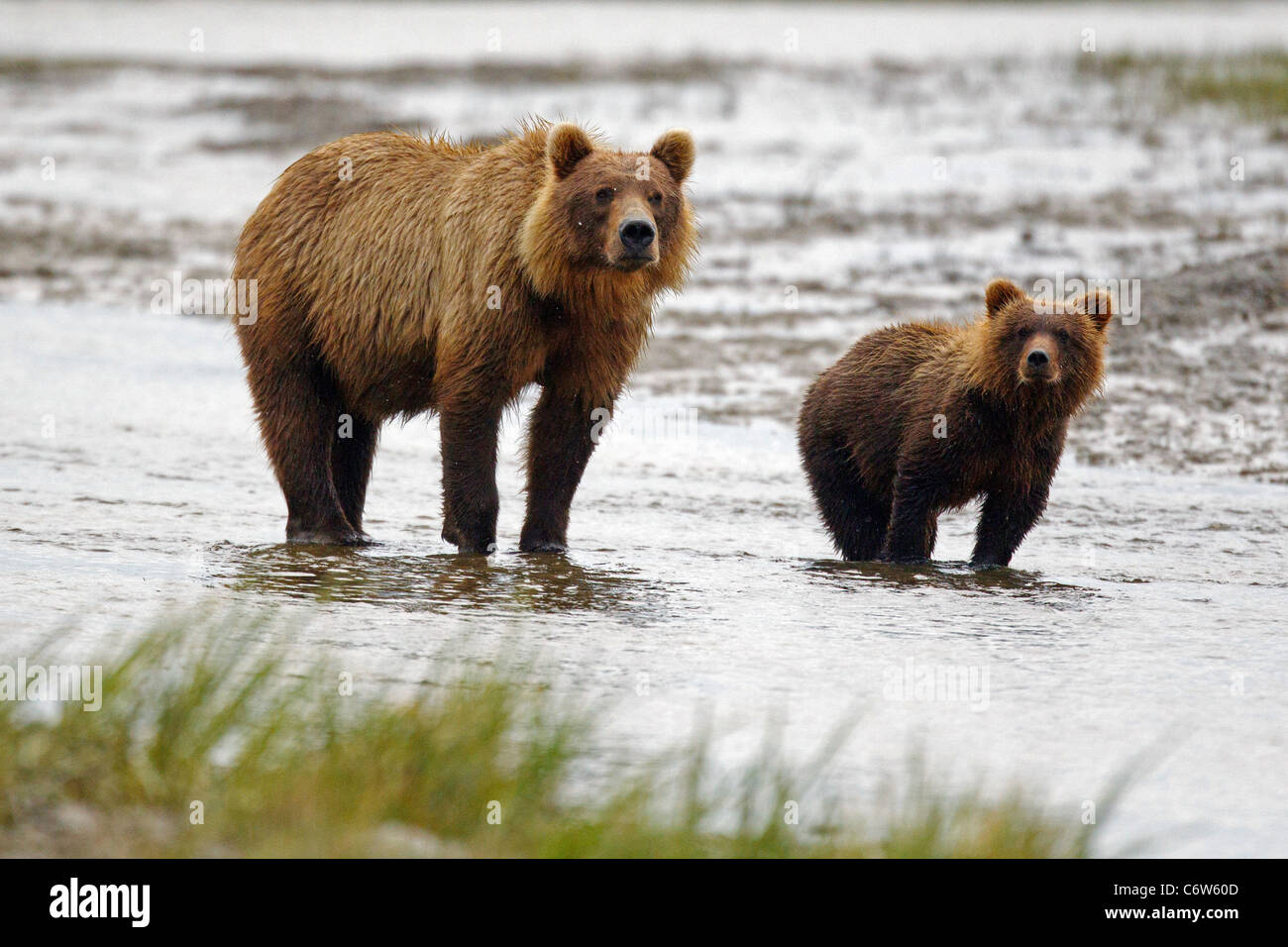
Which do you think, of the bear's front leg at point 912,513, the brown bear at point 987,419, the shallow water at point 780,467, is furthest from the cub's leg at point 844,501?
the bear's front leg at point 912,513

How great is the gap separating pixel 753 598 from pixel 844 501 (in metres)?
1.75

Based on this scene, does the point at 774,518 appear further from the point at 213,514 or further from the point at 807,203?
the point at 807,203

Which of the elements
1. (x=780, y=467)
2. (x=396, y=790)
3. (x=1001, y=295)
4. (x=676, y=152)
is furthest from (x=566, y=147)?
(x=396, y=790)

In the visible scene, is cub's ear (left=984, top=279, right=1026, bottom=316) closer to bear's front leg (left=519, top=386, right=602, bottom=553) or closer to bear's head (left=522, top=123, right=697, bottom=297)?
bear's head (left=522, top=123, right=697, bottom=297)

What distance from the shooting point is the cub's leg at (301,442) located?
26.1 ft

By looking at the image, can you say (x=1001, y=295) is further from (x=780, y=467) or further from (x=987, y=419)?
(x=780, y=467)

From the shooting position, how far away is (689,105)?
25219mm

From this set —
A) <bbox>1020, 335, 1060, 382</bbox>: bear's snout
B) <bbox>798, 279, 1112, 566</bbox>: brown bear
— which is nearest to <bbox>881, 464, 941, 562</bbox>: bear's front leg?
<bbox>798, 279, 1112, 566</bbox>: brown bear

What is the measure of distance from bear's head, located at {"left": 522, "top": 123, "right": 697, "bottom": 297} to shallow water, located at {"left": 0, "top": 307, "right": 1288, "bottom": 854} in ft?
4.01

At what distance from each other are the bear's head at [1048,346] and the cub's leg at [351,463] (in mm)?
2811

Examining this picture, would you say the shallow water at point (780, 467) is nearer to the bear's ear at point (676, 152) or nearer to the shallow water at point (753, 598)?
the shallow water at point (753, 598)

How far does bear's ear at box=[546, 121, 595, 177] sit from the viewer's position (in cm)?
725

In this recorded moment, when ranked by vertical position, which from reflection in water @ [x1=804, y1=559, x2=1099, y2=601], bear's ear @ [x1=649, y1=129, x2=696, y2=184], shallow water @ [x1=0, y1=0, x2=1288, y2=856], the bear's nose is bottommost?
reflection in water @ [x1=804, y1=559, x2=1099, y2=601]
